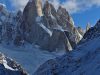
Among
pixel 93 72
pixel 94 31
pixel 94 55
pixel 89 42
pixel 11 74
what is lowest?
pixel 93 72

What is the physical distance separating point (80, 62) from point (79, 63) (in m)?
0.20

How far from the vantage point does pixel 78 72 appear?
59469 millimetres

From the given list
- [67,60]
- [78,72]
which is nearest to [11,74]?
[67,60]

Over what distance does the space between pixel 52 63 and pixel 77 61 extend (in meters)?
7.27

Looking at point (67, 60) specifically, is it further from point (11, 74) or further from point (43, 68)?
point (11, 74)

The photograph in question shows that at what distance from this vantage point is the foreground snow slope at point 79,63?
58.0m

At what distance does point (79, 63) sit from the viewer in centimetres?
6222

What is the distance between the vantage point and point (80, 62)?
6228 cm

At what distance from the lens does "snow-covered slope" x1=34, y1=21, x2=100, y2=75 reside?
190 feet

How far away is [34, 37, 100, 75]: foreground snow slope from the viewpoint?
5803 centimetres

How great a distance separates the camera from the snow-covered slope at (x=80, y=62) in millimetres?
58031

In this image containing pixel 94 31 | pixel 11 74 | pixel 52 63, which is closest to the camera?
pixel 52 63

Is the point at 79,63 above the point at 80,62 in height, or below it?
below

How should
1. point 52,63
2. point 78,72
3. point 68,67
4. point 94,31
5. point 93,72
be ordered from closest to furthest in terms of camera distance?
point 93,72
point 78,72
point 68,67
point 52,63
point 94,31
